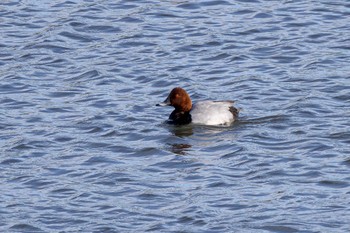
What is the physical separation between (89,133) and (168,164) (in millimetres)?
1555

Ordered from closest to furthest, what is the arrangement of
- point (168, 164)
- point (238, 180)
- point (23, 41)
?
point (238, 180) → point (168, 164) → point (23, 41)

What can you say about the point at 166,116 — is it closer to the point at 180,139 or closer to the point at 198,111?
the point at 198,111

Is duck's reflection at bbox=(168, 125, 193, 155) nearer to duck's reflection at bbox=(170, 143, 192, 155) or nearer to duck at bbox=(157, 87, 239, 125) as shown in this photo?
duck's reflection at bbox=(170, 143, 192, 155)

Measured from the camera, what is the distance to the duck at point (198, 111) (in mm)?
14773

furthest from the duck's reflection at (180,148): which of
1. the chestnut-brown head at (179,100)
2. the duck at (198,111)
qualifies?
the chestnut-brown head at (179,100)

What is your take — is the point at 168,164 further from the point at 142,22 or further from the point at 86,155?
the point at 142,22

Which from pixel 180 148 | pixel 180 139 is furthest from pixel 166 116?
pixel 180 148

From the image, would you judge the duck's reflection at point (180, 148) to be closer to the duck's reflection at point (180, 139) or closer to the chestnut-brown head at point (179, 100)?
the duck's reflection at point (180, 139)

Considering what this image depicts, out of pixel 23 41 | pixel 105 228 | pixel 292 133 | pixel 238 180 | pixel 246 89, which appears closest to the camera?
pixel 105 228

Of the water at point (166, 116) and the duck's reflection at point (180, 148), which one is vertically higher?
the water at point (166, 116)

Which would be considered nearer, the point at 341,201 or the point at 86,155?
the point at 341,201

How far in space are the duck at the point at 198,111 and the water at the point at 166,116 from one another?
0.46ft

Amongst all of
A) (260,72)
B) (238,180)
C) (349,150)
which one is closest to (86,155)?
(238,180)

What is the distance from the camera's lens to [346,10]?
1895cm
